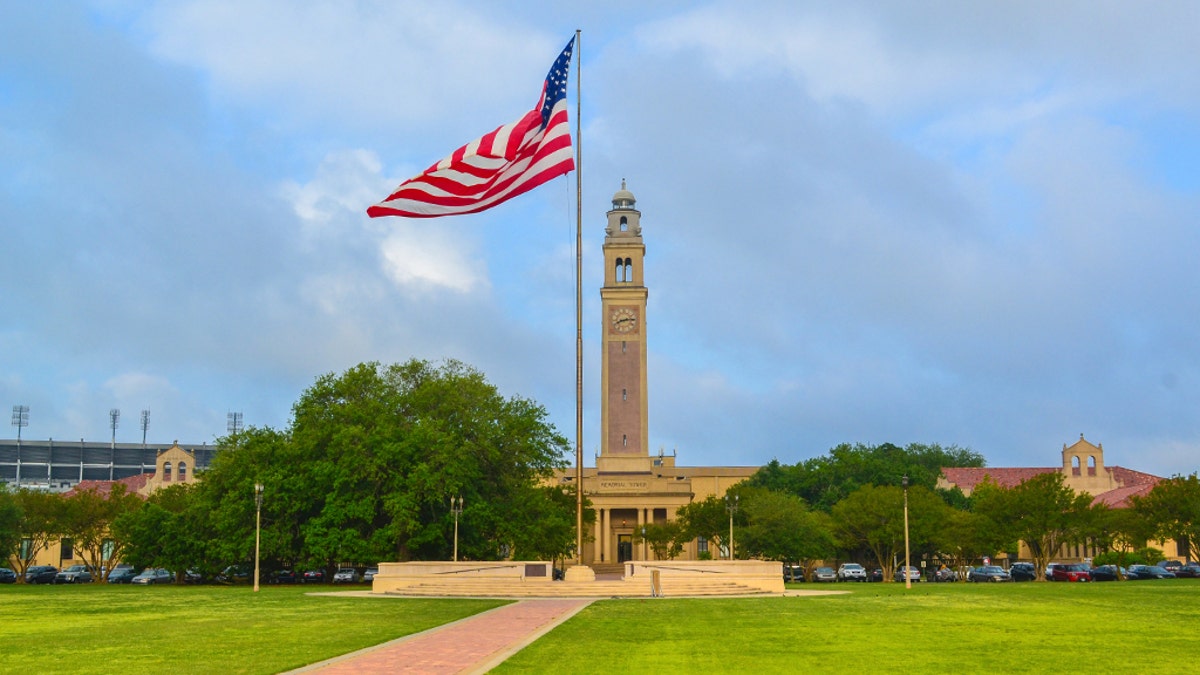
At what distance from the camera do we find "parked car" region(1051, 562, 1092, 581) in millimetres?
63406

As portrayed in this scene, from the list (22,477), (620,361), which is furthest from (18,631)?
(22,477)

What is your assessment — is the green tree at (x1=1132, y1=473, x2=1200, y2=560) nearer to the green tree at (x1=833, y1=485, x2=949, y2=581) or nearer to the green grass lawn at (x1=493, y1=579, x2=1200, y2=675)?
the green tree at (x1=833, y1=485, x2=949, y2=581)

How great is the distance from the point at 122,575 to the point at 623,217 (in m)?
57.6

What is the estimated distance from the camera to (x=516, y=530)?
61656mm

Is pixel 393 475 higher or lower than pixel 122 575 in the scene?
higher

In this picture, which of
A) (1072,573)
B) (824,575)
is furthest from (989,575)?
(824,575)

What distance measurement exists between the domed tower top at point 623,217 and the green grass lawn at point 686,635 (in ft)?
243

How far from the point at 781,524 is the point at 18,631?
183 ft

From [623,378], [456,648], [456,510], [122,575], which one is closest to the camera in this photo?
[456,648]

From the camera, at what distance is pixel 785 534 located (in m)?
73.8

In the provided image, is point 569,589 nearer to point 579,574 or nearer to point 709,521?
point 579,574

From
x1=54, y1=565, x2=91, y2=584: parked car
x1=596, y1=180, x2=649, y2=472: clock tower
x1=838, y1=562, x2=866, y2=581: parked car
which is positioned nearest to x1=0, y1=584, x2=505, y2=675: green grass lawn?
x1=54, y1=565, x2=91, y2=584: parked car

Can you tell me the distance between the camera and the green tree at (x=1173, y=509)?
64.0m

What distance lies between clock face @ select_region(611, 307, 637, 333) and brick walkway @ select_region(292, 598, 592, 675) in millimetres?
75370
